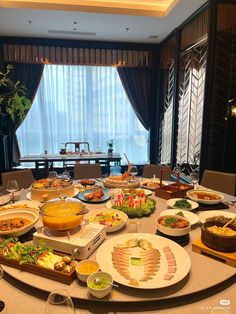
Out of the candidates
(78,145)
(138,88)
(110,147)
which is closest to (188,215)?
(110,147)

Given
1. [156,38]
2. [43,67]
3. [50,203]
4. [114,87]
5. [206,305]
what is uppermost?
[156,38]

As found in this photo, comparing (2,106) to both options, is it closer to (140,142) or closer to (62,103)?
(62,103)

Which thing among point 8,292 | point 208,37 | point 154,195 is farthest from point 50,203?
point 208,37

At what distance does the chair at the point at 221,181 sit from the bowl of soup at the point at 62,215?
174 centimetres

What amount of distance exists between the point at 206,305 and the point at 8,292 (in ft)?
2.58

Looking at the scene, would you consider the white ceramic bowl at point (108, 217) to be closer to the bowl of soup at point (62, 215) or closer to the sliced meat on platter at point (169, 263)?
the bowl of soup at point (62, 215)

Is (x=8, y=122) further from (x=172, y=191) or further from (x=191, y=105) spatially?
(x=172, y=191)

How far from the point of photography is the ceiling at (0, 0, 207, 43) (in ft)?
11.0

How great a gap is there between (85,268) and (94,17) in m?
3.62

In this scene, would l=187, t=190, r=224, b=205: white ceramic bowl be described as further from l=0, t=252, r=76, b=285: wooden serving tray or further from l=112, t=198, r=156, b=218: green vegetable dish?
l=0, t=252, r=76, b=285: wooden serving tray

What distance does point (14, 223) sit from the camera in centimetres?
140

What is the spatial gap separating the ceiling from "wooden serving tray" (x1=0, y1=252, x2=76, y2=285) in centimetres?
337

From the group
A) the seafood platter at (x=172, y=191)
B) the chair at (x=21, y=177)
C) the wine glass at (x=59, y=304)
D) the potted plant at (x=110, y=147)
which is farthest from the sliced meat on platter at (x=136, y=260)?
the potted plant at (x=110, y=147)

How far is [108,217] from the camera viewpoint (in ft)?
5.18
